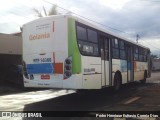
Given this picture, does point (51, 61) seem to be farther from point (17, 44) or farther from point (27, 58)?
point (17, 44)

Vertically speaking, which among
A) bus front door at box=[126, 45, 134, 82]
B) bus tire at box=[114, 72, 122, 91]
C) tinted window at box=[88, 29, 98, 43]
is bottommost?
bus tire at box=[114, 72, 122, 91]

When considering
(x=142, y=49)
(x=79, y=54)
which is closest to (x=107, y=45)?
(x=79, y=54)

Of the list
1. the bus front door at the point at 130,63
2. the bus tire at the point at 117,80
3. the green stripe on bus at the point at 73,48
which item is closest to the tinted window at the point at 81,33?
the green stripe on bus at the point at 73,48

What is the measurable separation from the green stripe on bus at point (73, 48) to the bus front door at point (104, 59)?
272 cm

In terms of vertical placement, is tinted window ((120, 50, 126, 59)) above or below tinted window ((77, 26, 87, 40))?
below

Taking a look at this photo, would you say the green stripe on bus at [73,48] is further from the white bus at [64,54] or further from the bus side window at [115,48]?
the bus side window at [115,48]

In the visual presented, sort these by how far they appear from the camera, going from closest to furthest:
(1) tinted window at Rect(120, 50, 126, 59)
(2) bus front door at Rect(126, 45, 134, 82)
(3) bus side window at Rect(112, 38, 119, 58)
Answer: (3) bus side window at Rect(112, 38, 119, 58), (1) tinted window at Rect(120, 50, 126, 59), (2) bus front door at Rect(126, 45, 134, 82)

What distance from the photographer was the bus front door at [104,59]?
14070mm

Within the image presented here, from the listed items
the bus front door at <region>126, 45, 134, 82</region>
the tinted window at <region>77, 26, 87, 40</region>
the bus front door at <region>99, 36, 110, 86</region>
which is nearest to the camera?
the tinted window at <region>77, 26, 87, 40</region>

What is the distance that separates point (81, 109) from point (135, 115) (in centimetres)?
230

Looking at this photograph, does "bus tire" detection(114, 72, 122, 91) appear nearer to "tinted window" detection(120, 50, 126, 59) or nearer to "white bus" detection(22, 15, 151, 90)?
"tinted window" detection(120, 50, 126, 59)

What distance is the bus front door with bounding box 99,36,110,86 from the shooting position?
46.2ft

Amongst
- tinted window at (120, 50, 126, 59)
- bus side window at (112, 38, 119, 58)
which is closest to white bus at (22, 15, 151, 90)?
bus side window at (112, 38, 119, 58)

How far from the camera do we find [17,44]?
2755 centimetres
